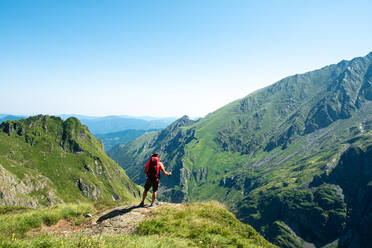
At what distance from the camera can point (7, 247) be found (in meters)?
5.94

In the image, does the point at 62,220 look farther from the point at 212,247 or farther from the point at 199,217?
the point at 212,247

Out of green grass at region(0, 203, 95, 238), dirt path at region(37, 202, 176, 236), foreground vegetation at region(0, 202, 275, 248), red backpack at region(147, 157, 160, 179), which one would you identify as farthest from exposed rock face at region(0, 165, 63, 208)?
red backpack at region(147, 157, 160, 179)

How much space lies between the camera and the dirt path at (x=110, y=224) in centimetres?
1162

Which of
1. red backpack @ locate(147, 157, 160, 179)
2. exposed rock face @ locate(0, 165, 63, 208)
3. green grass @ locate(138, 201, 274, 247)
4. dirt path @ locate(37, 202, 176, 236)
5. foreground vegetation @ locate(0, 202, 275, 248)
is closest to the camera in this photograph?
foreground vegetation @ locate(0, 202, 275, 248)

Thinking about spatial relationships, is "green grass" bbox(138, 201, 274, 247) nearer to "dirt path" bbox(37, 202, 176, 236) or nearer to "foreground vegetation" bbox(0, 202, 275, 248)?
"foreground vegetation" bbox(0, 202, 275, 248)

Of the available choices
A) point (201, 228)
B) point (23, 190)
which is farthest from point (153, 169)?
point (23, 190)

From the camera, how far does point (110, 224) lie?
12.5 meters

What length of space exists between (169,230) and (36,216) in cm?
908

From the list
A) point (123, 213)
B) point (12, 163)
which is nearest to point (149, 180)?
point (123, 213)

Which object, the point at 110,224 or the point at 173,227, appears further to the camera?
the point at 110,224

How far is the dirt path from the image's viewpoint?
1162cm

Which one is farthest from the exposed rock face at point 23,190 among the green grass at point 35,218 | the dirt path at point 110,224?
the dirt path at point 110,224

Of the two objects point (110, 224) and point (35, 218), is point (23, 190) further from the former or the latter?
point (110, 224)

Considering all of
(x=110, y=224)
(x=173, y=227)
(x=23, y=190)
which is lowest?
(x=23, y=190)
